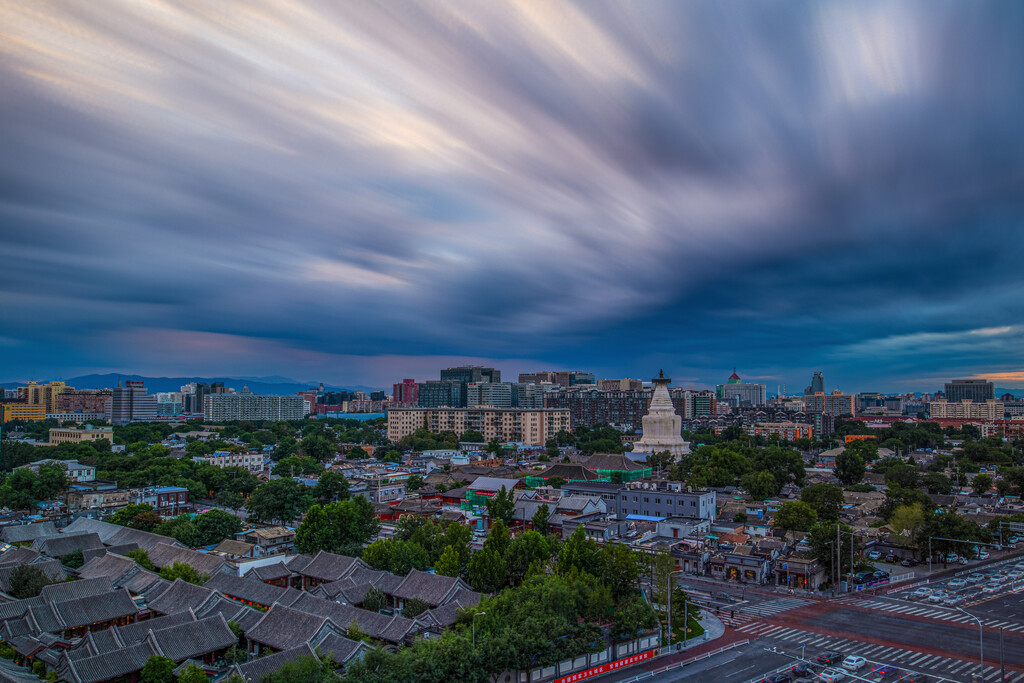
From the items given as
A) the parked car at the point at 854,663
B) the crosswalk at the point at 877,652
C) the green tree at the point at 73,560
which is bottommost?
the crosswalk at the point at 877,652

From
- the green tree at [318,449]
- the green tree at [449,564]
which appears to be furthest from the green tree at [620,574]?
the green tree at [318,449]

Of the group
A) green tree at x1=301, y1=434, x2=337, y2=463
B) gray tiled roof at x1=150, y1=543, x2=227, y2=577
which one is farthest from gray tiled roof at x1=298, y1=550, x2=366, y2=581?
green tree at x1=301, y1=434, x2=337, y2=463

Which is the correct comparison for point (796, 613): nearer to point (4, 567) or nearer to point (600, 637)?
point (600, 637)

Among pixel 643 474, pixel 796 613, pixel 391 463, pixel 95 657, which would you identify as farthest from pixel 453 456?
pixel 95 657

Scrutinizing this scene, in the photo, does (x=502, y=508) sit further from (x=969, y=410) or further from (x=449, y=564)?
(x=969, y=410)

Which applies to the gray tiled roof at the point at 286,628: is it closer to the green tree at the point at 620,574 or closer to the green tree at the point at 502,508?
the green tree at the point at 620,574

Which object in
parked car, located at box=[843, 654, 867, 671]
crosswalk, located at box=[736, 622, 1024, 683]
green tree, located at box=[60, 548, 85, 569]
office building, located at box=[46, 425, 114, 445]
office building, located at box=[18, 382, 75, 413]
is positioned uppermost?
office building, located at box=[18, 382, 75, 413]

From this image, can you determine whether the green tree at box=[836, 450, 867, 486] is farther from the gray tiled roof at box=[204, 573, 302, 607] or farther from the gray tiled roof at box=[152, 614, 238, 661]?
the gray tiled roof at box=[152, 614, 238, 661]
